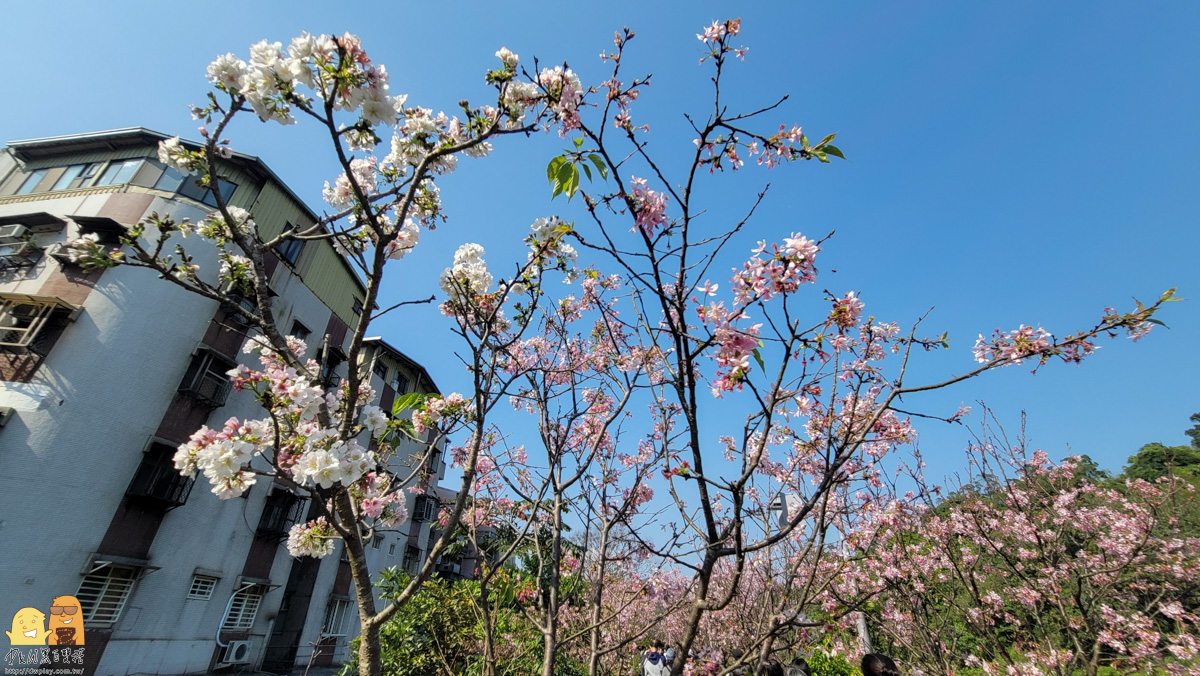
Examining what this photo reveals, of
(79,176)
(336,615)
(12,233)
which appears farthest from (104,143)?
(336,615)

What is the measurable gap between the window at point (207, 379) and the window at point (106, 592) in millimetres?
3615

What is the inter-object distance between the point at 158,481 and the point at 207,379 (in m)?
2.38

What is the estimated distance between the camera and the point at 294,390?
2354 mm

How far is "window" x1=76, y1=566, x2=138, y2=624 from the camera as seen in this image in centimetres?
880

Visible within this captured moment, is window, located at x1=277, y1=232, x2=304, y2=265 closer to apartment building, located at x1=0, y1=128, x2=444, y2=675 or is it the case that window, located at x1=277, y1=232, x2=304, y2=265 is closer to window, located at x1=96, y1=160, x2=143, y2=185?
apartment building, located at x1=0, y1=128, x2=444, y2=675

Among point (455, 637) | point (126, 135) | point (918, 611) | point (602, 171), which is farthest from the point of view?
point (126, 135)

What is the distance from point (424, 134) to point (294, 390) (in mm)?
1536

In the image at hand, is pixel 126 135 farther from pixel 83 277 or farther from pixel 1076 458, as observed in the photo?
pixel 1076 458

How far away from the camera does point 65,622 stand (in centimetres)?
851

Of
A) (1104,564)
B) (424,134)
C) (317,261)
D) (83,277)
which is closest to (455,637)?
(424,134)

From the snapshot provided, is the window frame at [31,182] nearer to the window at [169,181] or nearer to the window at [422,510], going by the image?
the window at [169,181]

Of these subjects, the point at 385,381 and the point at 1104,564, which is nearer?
the point at 1104,564

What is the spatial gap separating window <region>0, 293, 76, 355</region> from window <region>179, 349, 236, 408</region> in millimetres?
2213

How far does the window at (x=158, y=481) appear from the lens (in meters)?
9.71
